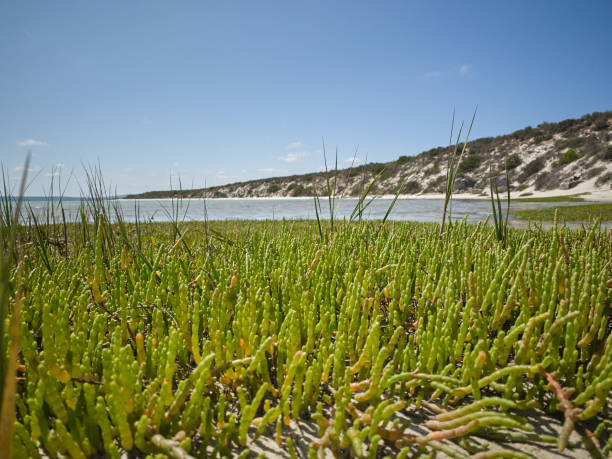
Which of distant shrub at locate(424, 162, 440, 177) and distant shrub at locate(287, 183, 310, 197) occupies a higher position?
distant shrub at locate(424, 162, 440, 177)

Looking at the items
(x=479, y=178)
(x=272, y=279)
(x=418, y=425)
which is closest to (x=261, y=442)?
(x=418, y=425)

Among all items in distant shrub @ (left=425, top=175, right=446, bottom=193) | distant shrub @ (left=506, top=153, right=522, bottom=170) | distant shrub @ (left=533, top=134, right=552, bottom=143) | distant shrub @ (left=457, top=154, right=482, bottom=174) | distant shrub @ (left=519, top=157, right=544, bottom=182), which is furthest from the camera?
distant shrub @ (left=457, top=154, right=482, bottom=174)

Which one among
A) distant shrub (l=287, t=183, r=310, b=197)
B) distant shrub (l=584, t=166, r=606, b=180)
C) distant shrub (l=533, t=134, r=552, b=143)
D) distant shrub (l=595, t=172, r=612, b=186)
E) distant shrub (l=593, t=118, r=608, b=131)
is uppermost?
distant shrub (l=593, t=118, r=608, b=131)

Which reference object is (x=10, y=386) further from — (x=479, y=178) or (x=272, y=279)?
(x=479, y=178)

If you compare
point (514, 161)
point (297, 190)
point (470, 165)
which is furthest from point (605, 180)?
point (297, 190)

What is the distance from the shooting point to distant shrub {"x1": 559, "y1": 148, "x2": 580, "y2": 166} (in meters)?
26.6

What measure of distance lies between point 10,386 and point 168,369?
0.41 m

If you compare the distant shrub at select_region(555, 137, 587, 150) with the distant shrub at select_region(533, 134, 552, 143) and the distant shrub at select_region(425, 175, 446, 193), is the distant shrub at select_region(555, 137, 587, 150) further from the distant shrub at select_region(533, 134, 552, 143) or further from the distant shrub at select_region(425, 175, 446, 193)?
the distant shrub at select_region(425, 175, 446, 193)

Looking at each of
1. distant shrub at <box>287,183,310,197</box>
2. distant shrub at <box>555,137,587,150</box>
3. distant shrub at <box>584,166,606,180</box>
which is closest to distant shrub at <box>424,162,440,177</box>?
distant shrub at <box>555,137,587,150</box>

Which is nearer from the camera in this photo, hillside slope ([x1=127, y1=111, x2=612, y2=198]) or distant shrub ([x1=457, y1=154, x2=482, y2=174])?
hillside slope ([x1=127, y1=111, x2=612, y2=198])

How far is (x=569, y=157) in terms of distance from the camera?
2683 centimetres

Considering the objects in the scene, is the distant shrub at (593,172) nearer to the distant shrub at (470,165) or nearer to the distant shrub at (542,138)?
the distant shrub at (542,138)

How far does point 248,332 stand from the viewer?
4.15 ft

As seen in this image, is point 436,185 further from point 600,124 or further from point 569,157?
point 600,124
